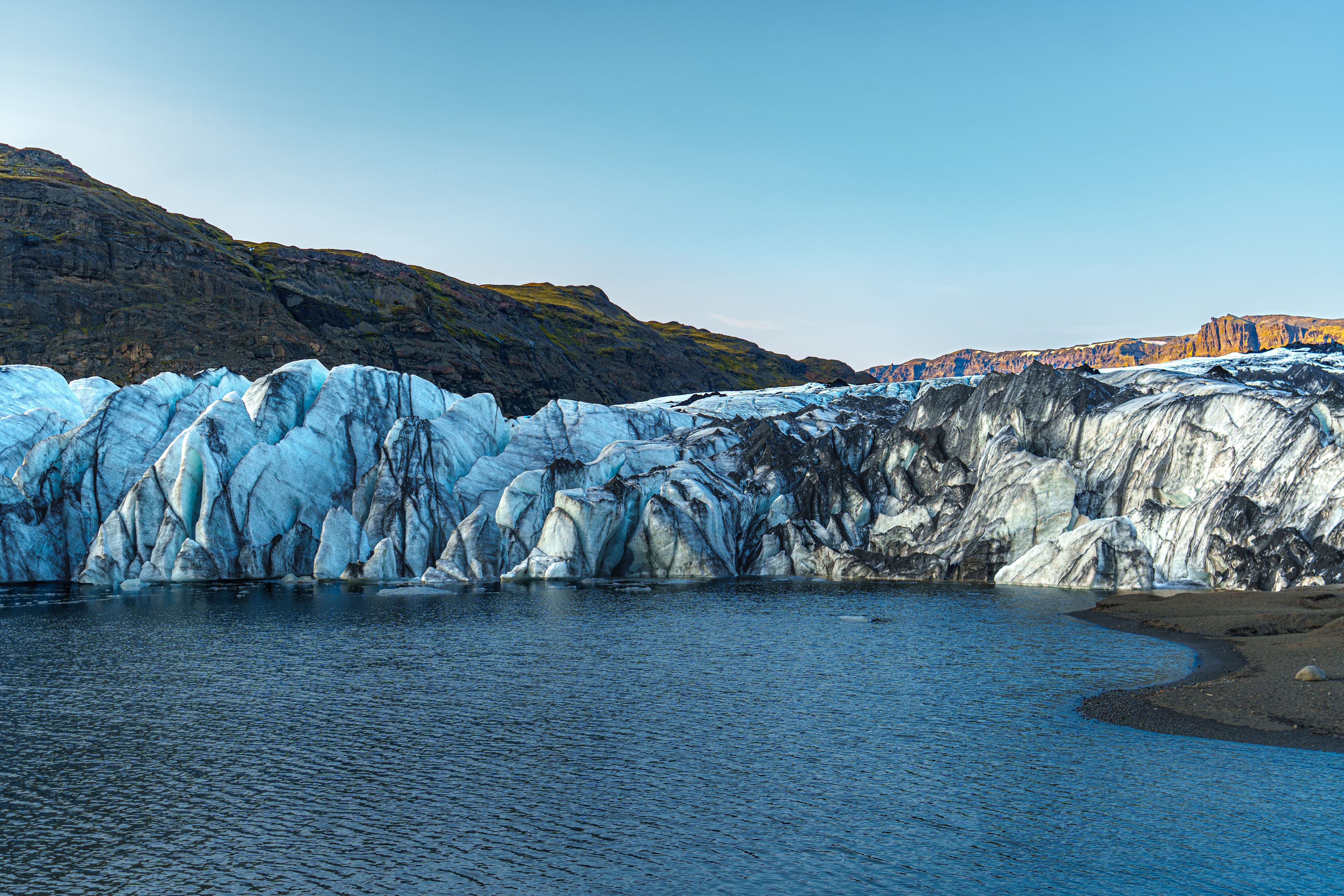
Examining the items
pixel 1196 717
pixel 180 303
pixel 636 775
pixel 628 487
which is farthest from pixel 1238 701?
pixel 180 303

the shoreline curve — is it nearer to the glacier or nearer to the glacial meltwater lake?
the glacial meltwater lake

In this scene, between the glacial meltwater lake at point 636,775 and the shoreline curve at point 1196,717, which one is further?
→ the shoreline curve at point 1196,717

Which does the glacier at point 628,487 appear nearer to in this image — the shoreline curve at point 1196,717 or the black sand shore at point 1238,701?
the black sand shore at point 1238,701

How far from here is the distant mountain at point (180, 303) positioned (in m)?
142

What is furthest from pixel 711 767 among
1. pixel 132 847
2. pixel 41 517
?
pixel 41 517

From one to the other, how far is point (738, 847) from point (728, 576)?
68645 millimetres

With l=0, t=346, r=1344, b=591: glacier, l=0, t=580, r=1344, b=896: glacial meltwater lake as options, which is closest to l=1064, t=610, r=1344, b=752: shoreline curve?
l=0, t=580, r=1344, b=896: glacial meltwater lake

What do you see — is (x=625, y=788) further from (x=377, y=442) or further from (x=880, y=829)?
(x=377, y=442)

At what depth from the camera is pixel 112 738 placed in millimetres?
29719

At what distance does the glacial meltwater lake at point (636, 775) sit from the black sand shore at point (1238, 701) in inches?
45.0

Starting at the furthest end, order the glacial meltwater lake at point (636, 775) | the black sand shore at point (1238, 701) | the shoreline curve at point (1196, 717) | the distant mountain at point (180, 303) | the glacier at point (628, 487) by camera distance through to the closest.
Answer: the distant mountain at point (180, 303) → the glacier at point (628, 487) → the black sand shore at point (1238, 701) → the shoreline curve at point (1196, 717) → the glacial meltwater lake at point (636, 775)

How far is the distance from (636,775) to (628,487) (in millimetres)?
64904

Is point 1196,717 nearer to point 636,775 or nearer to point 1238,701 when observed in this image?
point 1238,701

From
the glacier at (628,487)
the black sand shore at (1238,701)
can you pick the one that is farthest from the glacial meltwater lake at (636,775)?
the glacier at (628,487)
